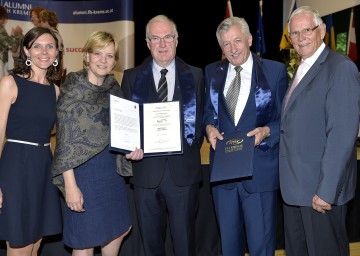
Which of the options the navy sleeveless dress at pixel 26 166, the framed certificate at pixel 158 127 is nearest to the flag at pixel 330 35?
the framed certificate at pixel 158 127

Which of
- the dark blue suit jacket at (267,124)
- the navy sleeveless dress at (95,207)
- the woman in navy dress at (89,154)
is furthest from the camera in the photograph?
the dark blue suit jacket at (267,124)

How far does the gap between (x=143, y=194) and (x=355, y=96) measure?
52.9 inches

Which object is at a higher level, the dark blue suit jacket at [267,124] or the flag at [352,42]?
the flag at [352,42]

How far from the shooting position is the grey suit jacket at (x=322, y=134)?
218 centimetres

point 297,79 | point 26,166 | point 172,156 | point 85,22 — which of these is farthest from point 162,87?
point 85,22

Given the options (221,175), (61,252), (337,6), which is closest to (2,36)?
(61,252)

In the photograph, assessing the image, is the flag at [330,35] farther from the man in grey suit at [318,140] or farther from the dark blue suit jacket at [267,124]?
the man in grey suit at [318,140]

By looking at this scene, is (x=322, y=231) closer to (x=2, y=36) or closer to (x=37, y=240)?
(x=37, y=240)

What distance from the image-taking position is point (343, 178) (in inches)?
88.4

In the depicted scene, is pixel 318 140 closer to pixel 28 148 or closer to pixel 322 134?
pixel 322 134

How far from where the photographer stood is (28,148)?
2428 millimetres

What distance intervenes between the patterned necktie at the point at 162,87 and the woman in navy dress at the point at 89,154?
9.9 inches

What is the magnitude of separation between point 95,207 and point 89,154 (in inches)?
12.8

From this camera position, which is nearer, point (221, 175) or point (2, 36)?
point (221, 175)
